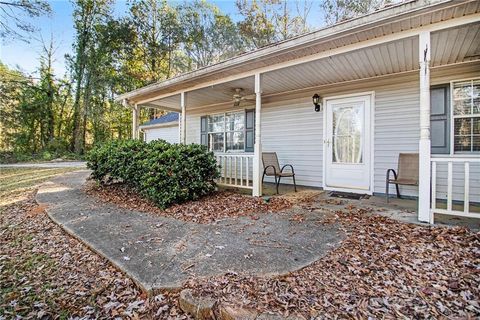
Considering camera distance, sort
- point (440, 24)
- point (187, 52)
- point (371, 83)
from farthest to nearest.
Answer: point (187, 52) < point (371, 83) < point (440, 24)

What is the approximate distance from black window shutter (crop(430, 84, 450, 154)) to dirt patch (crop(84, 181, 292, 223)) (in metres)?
2.62

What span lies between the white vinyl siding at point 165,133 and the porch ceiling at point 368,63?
15.1ft

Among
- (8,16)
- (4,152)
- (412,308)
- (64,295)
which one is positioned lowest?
(64,295)

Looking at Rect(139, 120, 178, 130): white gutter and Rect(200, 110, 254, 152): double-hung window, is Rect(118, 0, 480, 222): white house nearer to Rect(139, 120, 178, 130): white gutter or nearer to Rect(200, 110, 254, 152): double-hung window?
Rect(200, 110, 254, 152): double-hung window

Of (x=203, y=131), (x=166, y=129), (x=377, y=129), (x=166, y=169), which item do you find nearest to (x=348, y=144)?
(x=377, y=129)

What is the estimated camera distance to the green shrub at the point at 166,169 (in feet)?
14.6

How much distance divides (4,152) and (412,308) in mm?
22167

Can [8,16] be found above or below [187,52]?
below

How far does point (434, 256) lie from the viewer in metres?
2.28

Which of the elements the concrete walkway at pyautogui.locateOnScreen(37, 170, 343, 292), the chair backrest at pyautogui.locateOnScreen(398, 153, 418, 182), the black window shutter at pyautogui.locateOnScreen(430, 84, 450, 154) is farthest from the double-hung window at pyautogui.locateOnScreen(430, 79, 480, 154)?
the concrete walkway at pyautogui.locateOnScreen(37, 170, 343, 292)

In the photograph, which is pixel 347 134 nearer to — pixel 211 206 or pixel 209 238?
pixel 211 206

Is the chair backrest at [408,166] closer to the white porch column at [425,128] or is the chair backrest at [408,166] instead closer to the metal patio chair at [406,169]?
the metal patio chair at [406,169]

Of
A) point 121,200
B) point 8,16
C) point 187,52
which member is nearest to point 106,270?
point 121,200

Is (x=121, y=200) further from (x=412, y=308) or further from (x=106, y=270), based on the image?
(x=412, y=308)
